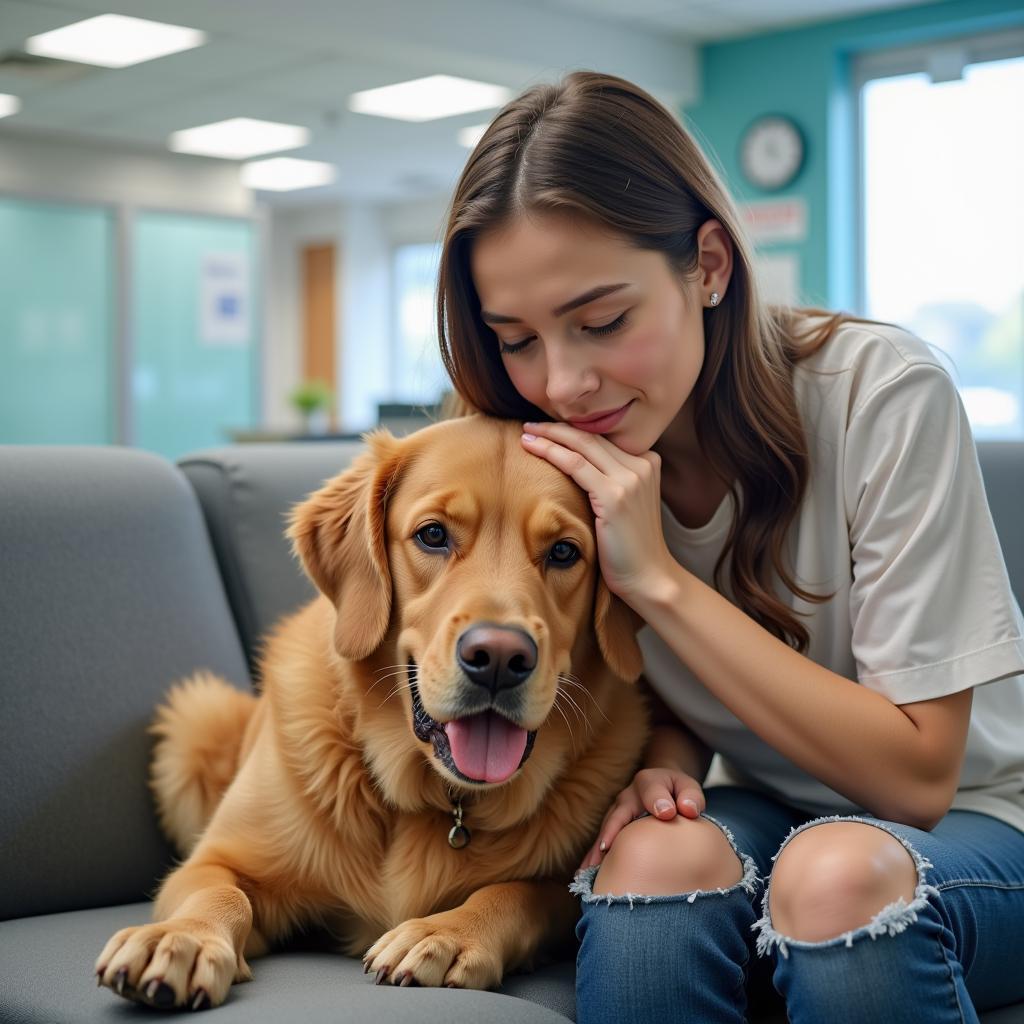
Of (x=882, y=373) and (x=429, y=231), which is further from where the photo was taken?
(x=429, y=231)

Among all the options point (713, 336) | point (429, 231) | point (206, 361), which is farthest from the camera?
point (429, 231)

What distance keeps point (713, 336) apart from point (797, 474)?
238mm

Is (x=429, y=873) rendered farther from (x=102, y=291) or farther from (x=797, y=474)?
(x=102, y=291)

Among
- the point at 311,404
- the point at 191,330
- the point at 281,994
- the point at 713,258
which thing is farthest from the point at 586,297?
the point at 311,404

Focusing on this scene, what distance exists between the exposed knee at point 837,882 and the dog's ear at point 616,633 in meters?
0.42

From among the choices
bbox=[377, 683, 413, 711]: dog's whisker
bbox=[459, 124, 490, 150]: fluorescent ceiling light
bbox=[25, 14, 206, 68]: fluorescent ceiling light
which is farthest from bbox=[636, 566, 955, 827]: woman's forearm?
bbox=[459, 124, 490, 150]: fluorescent ceiling light

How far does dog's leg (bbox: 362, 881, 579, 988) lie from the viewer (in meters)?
1.42

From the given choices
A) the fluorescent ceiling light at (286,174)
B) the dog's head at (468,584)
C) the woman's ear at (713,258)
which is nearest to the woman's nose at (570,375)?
the dog's head at (468,584)

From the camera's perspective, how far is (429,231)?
45.0 ft

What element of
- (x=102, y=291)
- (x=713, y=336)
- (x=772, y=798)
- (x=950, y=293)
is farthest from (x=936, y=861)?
(x=102, y=291)

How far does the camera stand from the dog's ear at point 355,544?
1684mm

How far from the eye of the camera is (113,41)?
7543mm

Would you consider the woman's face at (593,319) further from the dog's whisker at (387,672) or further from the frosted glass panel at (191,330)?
the frosted glass panel at (191,330)

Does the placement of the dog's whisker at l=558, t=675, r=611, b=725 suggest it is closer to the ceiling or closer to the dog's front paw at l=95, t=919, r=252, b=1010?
the dog's front paw at l=95, t=919, r=252, b=1010
